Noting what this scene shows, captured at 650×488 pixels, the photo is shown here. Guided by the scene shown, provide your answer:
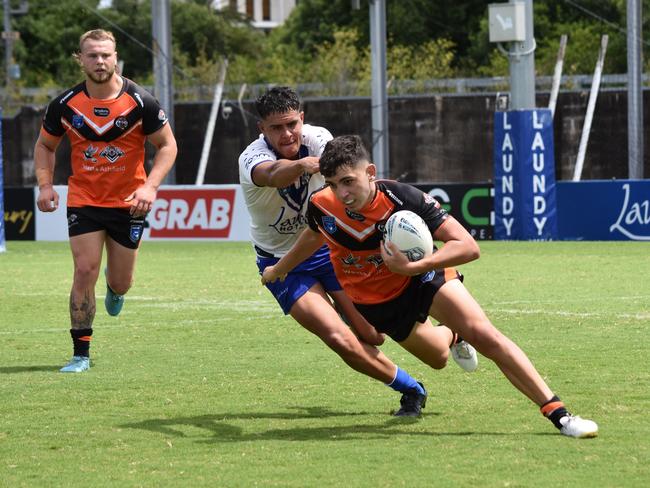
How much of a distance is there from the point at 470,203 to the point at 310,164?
16.0m

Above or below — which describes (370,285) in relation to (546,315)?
above

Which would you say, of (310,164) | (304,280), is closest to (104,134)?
(304,280)

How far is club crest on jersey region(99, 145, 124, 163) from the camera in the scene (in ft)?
33.1

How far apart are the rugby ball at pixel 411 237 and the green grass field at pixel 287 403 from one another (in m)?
0.92

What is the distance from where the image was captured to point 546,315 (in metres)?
12.8

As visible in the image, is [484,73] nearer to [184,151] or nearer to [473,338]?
[184,151]

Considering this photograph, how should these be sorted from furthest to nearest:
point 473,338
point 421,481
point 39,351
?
point 39,351 → point 473,338 → point 421,481

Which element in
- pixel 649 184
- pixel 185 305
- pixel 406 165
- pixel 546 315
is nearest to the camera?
pixel 546 315

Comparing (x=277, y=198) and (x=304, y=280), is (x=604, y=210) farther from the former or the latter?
(x=304, y=280)

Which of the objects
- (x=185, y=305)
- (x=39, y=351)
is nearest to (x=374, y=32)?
(x=185, y=305)

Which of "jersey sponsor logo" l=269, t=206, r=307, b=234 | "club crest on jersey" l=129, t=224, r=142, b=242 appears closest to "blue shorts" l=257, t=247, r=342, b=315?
"jersey sponsor logo" l=269, t=206, r=307, b=234

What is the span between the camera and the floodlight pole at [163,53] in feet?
102

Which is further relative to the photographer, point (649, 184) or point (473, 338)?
point (649, 184)

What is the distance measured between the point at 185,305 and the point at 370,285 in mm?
7011
